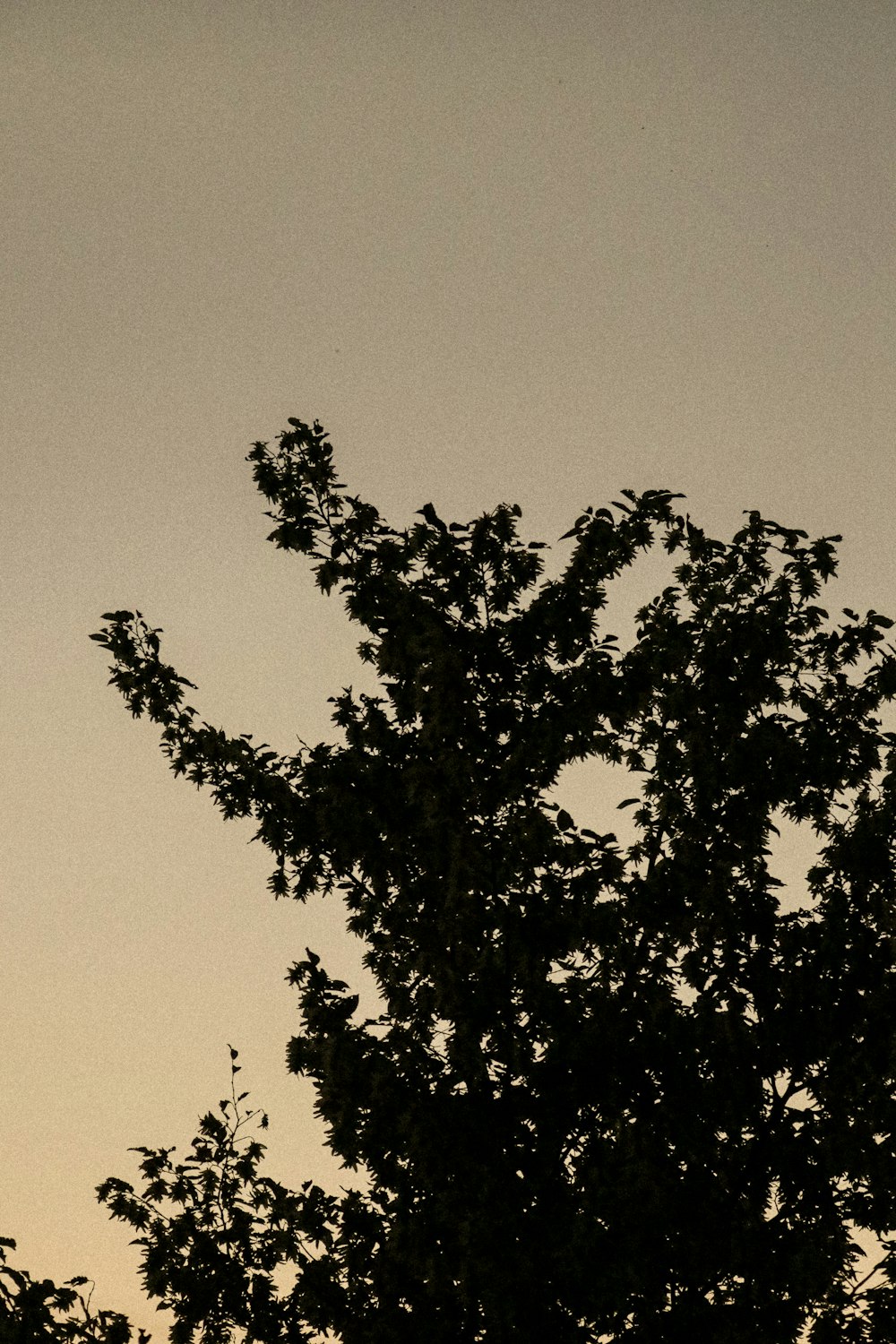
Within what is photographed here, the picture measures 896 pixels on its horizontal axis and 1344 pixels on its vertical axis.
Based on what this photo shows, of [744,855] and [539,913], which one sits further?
[744,855]

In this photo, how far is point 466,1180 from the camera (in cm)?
823

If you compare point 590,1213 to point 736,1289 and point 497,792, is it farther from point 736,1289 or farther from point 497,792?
point 497,792

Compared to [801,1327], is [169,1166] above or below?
above

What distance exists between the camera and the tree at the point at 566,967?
8234 mm

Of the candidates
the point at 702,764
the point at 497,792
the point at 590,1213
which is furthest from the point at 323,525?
the point at 590,1213

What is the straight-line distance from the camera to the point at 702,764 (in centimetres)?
1007

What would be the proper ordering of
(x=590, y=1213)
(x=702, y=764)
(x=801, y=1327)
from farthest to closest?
(x=702, y=764), (x=801, y=1327), (x=590, y=1213)

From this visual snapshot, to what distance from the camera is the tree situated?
8.23 m

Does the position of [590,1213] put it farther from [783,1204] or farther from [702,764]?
[702,764]

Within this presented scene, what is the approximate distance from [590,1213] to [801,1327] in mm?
1788

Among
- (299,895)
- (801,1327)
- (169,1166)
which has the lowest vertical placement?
(801,1327)

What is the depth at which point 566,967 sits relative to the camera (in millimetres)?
8875

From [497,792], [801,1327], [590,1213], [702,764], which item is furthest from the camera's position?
[702,764]

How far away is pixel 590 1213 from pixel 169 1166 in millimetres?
2811
